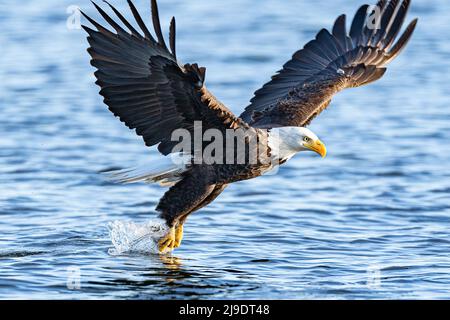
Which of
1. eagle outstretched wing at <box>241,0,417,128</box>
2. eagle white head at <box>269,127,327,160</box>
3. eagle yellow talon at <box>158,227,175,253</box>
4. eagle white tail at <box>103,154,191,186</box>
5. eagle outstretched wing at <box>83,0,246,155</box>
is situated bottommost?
eagle yellow talon at <box>158,227,175,253</box>

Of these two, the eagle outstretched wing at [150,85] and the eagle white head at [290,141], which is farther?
the eagle white head at [290,141]

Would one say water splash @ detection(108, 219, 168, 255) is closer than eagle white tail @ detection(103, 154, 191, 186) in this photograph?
No

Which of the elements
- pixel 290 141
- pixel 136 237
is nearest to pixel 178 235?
pixel 136 237

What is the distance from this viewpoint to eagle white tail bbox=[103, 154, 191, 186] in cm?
766

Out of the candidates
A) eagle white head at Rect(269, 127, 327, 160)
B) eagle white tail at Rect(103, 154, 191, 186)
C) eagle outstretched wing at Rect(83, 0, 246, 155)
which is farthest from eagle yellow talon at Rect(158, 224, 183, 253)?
eagle white head at Rect(269, 127, 327, 160)

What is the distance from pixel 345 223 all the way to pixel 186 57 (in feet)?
23.0

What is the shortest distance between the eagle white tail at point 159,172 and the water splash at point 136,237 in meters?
0.34

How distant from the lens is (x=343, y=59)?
29.9 feet

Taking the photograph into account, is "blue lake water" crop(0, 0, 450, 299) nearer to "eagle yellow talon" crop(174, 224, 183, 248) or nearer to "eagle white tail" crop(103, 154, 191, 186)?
"eagle yellow talon" crop(174, 224, 183, 248)

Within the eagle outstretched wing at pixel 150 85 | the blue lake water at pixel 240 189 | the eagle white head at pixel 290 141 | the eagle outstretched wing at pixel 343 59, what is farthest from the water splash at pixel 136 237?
the eagle outstretched wing at pixel 343 59

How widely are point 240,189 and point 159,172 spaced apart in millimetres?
2923

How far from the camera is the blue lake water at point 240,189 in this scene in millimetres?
7289

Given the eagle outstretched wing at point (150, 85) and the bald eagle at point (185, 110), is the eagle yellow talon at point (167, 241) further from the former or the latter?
the eagle outstretched wing at point (150, 85)

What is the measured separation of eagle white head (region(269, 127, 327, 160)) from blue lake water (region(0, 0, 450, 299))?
2.81 feet
